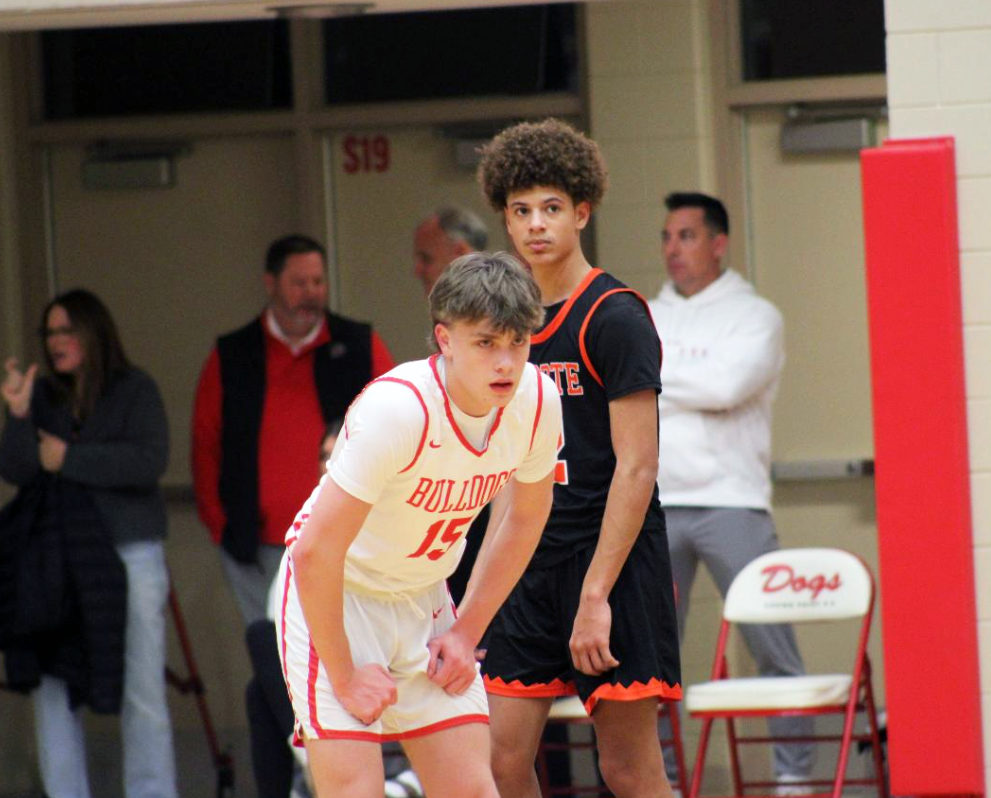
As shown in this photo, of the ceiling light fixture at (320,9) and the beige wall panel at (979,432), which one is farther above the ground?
the ceiling light fixture at (320,9)

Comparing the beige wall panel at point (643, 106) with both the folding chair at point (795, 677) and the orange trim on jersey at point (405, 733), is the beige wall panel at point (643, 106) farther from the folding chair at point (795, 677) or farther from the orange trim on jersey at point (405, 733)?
the orange trim on jersey at point (405, 733)

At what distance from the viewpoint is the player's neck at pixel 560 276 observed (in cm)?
393

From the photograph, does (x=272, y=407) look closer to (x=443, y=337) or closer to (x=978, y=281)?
(x=978, y=281)

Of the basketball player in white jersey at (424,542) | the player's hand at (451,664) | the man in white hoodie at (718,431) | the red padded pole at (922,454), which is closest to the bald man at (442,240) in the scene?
the man in white hoodie at (718,431)

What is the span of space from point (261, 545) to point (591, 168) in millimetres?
2800

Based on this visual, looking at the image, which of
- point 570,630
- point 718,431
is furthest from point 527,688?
point 718,431

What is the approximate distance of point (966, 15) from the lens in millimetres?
4578

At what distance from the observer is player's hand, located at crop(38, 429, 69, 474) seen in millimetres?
5938

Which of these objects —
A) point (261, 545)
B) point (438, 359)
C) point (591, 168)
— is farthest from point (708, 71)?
point (438, 359)

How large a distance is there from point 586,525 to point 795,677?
67.6 inches

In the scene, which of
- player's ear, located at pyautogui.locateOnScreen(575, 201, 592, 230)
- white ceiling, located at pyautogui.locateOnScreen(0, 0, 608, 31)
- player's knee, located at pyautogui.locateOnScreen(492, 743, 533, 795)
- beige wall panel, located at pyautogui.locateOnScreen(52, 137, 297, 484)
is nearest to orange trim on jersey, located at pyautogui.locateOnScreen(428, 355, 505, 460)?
player's ear, located at pyautogui.locateOnScreen(575, 201, 592, 230)

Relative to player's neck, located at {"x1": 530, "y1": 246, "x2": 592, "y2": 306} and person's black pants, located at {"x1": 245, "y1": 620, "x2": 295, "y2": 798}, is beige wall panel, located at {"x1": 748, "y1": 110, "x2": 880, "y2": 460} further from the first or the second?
player's neck, located at {"x1": 530, "y1": 246, "x2": 592, "y2": 306}

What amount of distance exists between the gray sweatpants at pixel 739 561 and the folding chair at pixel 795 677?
0.13 meters

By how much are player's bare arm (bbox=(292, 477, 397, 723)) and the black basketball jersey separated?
73 cm
